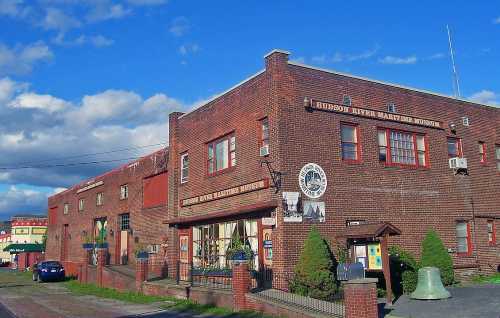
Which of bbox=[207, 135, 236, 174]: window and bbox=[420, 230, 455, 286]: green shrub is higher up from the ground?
bbox=[207, 135, 236, 174]: window

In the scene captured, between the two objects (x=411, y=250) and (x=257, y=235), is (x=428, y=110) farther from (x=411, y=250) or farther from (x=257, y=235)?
(x=257, y=235)

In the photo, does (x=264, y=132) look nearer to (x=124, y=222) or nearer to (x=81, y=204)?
(x=124, y=222)

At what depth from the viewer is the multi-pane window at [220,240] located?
67.2ft

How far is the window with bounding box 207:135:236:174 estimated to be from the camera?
2215 centimetres

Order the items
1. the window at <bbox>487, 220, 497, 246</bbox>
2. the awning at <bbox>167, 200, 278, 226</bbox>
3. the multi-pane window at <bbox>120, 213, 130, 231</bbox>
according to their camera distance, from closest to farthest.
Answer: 1. the awning at <bbox>167, 200, 278, 226</bbox>
2. the window at <bbox>487, 220, 497, 246</bbox>
3. the multi-pane window at <bbox>120, 213, 130, 231</bbox>

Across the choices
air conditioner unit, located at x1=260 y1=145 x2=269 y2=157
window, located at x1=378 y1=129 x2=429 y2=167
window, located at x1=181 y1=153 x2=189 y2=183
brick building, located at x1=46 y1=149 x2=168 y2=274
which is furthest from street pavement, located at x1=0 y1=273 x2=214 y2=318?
window, located at x1=378 y1=129 x2=429 y2=167

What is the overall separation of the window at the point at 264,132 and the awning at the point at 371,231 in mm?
4464

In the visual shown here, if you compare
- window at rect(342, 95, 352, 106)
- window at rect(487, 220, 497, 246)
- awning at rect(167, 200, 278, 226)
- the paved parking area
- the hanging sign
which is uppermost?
window at rect(342, 95, 352, 106)

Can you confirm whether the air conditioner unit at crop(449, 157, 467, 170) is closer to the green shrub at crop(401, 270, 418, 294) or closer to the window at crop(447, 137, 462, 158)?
the window at crop(447, 137, 462, 158)

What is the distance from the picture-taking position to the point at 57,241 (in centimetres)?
4803

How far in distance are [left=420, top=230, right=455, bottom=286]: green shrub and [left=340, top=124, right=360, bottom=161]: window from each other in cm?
413

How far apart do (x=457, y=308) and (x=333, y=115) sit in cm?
834

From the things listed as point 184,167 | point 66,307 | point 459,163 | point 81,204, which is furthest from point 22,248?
point 459,163

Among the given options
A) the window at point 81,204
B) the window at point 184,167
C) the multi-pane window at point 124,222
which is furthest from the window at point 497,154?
the window at point 81,204
